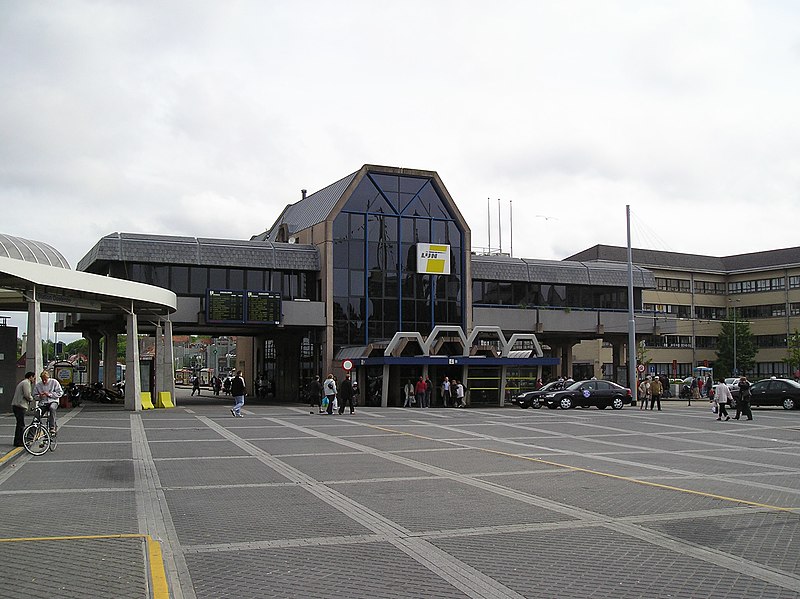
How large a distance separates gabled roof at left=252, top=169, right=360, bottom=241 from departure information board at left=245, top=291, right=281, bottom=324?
5.98 m

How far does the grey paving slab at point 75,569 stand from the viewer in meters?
6.51

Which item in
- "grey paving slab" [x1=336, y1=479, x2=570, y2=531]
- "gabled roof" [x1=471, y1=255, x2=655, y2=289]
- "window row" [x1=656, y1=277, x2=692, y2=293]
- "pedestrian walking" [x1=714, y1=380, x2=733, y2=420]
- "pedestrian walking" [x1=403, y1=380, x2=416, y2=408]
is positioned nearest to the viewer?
"grey paving slab" [x1=336, y1=479, x2=570, y2=531]

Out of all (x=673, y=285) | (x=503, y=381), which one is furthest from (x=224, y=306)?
(x=673, y=285)

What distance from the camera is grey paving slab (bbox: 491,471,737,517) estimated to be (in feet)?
35.4

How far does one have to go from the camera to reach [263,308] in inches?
1748

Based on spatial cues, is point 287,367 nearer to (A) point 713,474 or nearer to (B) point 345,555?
(A) point 713,474

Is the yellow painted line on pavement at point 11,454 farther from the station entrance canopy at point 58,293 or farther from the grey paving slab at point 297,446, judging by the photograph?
the station entrance canopy at point 58,293

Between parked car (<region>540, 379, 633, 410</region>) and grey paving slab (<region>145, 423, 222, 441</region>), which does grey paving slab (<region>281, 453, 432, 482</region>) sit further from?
parked car (<region>540, 379, 633, 410</region>)

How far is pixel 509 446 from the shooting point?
1983cm

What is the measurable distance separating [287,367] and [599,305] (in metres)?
21.9

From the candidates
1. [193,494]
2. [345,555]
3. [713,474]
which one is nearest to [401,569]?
→ [345,555]

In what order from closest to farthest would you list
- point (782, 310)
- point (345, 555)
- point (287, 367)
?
1. point (345, 555)
2. point (287, 367)
3. point (782, 310)

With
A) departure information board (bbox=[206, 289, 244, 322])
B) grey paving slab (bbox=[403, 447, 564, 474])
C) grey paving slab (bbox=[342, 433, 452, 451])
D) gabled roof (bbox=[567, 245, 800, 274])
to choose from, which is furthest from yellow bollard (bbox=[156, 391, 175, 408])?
gabled roof (bbox=[567, 245, 800, 274])

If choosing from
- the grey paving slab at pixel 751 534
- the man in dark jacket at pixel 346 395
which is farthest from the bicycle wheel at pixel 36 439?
the man in dark jacket at pixel 346 395
